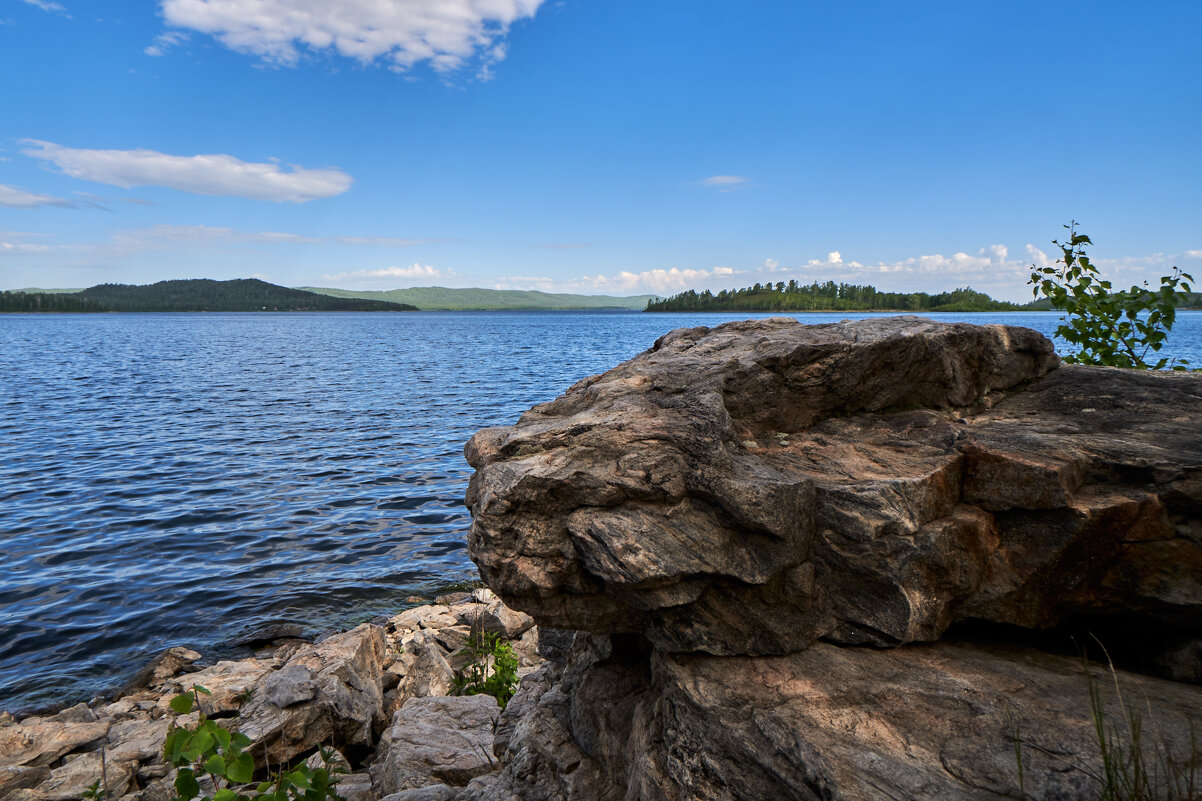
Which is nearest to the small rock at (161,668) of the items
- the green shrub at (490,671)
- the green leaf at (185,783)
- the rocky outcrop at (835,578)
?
the green shrub at (490,671)

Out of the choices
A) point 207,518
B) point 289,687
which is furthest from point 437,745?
point 207,518

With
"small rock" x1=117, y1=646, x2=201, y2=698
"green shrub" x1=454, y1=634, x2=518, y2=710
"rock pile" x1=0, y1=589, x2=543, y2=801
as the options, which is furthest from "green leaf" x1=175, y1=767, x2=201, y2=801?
"small rock" x1=117, y1=646, x2=201, y2=698

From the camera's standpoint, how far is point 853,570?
5.30 m

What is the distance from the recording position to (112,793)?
8.20 meters

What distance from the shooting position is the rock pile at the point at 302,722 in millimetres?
7977

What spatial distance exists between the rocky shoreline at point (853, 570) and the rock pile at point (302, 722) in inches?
42.1

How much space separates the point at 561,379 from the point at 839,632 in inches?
1886

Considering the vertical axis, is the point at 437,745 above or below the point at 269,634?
above

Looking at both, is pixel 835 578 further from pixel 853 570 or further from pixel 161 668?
pixel 161 668

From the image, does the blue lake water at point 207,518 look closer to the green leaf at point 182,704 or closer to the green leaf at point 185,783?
the green leaf at point 182,704

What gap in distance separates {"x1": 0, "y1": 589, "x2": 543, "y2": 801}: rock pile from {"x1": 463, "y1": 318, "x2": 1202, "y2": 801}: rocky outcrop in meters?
2.14

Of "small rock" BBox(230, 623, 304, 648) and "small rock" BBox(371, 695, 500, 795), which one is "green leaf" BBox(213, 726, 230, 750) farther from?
"small rock" BBox(230, 623, 304, 648)

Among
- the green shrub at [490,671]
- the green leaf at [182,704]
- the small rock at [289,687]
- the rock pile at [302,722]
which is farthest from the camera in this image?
the green shrub at [490,671]

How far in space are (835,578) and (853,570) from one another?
0.51ft
